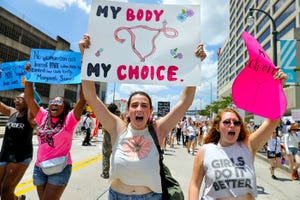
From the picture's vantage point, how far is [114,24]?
3.04 metres

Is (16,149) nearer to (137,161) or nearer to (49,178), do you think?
(49,178)

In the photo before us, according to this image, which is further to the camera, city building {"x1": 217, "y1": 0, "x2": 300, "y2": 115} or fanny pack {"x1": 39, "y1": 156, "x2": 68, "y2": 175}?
city building {"x1": 217, "y1": 0, "x2": 300, "y2": 115}

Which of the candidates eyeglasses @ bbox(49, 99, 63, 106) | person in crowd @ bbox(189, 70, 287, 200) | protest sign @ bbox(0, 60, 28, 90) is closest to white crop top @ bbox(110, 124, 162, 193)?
person in crowd @ bbox(189, 70, 287, 200)

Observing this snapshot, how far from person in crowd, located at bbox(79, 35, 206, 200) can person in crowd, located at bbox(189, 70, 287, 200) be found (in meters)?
0.40

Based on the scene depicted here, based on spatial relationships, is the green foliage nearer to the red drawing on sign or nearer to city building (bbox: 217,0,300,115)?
city building (bbox: 217,0,300,115)

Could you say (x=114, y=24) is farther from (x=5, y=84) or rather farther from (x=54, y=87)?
(x=54, y=87)

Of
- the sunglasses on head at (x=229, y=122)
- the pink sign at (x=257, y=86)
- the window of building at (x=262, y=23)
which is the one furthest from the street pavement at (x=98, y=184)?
the window of building at (x=262, y=23)

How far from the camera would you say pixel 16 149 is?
12.8ft

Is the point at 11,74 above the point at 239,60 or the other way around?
the other way around

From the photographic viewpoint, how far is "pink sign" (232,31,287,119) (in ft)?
8.74

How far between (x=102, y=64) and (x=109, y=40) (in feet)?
0.93

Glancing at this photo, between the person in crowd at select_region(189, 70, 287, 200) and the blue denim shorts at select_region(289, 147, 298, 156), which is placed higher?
the person in crowd at select_region(189, 70, 287, 200)

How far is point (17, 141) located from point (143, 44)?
2308 mm

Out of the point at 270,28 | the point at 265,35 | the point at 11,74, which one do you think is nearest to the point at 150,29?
the point at 11,74
